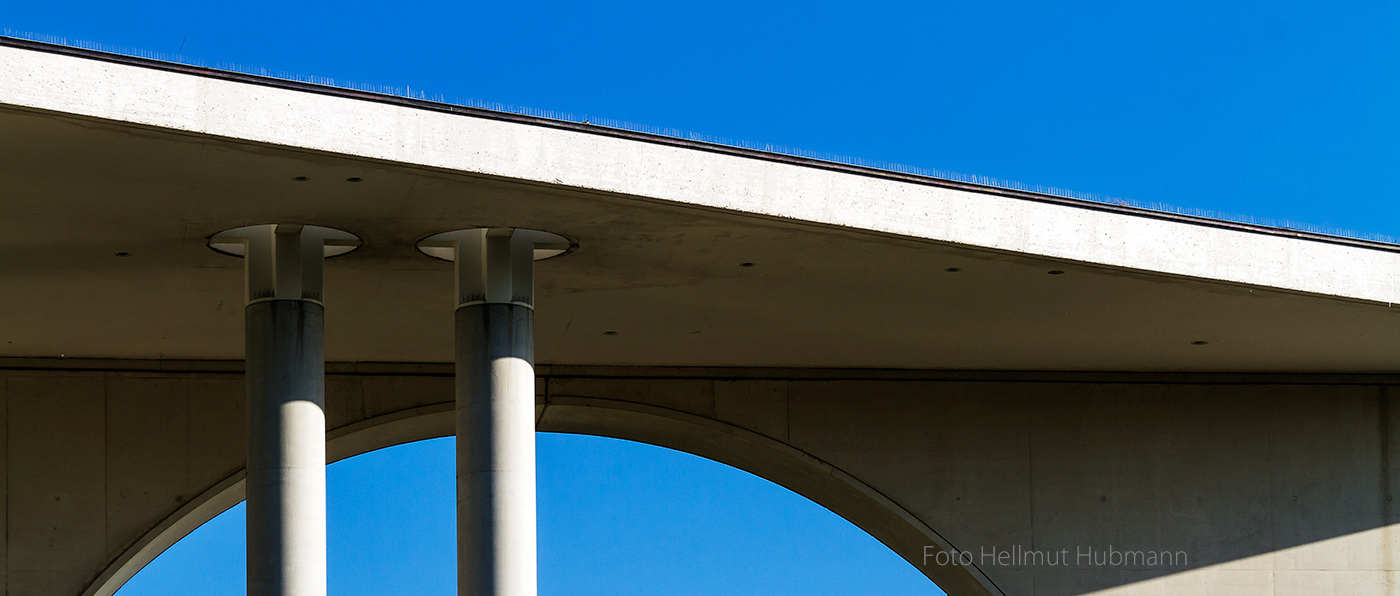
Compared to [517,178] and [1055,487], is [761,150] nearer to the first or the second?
[517,178]

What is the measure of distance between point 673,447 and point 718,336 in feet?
16.5

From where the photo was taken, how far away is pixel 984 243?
17484 millimetres

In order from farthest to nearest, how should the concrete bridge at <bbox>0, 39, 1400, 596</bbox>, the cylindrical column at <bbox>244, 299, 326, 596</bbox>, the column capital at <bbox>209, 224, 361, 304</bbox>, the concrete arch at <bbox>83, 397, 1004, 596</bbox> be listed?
the concrete arch at <bbox>83, 397, 1004, 596</bbox> → the column capital at <bbox>209, 224, 361, 304</bbox> → the cylindrical column at <bbox>244, 299, 326, 596</bbox> → the concrete bridge at <bbox>0, 39, 1400, 596</bbox>

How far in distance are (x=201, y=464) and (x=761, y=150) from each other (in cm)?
1148

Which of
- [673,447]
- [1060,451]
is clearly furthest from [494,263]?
[1060,451]

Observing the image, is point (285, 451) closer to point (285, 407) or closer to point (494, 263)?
point (285, 407)

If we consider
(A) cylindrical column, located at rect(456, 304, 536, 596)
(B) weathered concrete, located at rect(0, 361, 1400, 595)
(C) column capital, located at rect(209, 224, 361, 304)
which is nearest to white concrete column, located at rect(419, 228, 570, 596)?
(A) cylindrical column, located at rect(456, 304, 536, 596)

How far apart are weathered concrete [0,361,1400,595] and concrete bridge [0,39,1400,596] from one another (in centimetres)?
5

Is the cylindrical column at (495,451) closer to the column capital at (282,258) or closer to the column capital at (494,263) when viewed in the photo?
the column capital at (494,263)

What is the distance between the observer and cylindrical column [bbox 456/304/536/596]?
16547mm

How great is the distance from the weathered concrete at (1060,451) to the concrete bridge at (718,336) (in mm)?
47

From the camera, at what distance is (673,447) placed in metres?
27.8

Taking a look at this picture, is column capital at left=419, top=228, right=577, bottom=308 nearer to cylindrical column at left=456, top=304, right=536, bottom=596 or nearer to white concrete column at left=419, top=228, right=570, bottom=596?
white concrete column at left=419, top=228, right=570, bottom=596

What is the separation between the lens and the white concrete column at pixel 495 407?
16.6m
